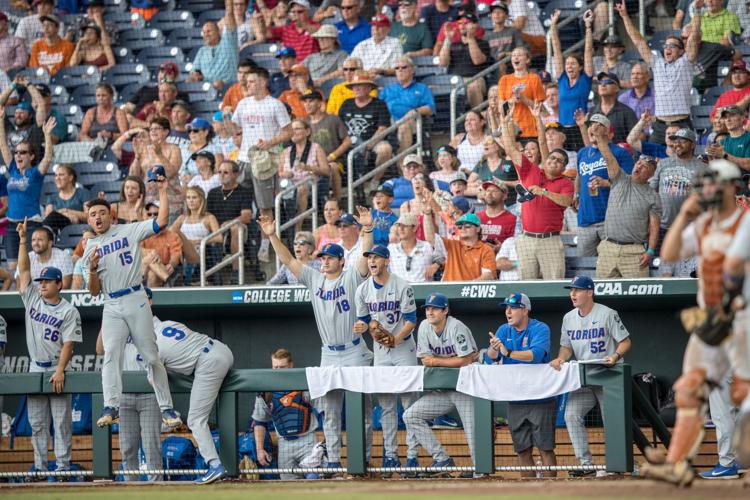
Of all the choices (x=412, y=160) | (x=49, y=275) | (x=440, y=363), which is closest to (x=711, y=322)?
(x=440, y=363)

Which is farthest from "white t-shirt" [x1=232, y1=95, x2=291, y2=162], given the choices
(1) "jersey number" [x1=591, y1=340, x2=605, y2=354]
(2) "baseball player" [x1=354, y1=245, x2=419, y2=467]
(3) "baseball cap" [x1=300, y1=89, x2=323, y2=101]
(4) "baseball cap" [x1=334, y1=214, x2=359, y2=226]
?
(1) "jersey number" [x1=591, y1=340, x2=605, y2=354]

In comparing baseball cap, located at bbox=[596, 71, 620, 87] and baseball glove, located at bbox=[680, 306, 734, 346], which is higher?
baseball cap, located at bbox=[596, 71, 620, 87]

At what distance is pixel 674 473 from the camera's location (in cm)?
625

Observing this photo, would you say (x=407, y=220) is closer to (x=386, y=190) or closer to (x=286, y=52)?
(x=386, y=190)

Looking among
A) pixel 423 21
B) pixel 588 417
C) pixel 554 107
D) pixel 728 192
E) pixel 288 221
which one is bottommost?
pixel 588 417

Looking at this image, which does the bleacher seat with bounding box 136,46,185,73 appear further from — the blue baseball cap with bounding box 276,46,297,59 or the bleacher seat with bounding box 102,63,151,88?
the blue baseball cap with bounding box 276,46,297,59

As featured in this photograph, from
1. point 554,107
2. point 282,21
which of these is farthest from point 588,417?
point 282,21

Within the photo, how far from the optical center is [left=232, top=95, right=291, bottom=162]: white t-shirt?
13172 mm

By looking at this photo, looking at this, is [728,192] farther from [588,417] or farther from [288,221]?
[288,221]

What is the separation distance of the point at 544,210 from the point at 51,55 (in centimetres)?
839

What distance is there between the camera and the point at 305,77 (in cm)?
1391

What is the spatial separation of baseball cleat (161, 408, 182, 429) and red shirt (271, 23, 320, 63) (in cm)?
669

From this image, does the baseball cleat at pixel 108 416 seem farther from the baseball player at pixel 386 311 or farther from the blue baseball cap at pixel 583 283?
the blue baseball cap at pixel 583 283

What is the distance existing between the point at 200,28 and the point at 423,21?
355 centimetres
